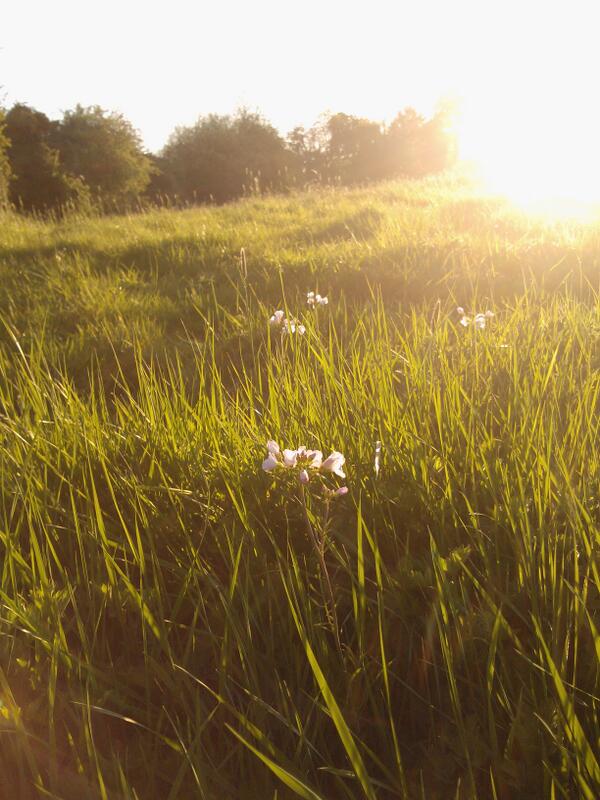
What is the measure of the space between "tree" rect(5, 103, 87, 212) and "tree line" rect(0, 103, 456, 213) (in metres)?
0.05

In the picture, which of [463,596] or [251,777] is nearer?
[251,777]

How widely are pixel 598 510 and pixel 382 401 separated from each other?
64 centimetres

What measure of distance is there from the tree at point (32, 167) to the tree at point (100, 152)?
3.06 meters

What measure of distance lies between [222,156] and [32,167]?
1195 cm

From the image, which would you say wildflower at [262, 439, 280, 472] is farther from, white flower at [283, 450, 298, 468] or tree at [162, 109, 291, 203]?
tree at [162, 109, 291, 203]

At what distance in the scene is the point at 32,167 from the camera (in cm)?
2730

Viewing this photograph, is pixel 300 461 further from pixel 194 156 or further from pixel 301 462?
pixel 194 156

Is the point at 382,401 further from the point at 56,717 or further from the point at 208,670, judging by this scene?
the point at 56,717

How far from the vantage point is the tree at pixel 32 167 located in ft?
88.8

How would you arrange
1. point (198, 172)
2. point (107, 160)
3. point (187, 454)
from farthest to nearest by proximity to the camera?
point (198, 172) < point (107, 160) < point (187, 454)

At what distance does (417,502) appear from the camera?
1.39 metres

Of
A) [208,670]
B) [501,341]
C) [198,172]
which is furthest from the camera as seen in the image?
[198,172]

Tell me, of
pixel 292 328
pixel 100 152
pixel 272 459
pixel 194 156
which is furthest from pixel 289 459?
pixel 194 156

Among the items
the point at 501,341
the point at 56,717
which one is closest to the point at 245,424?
the point at 56,717
